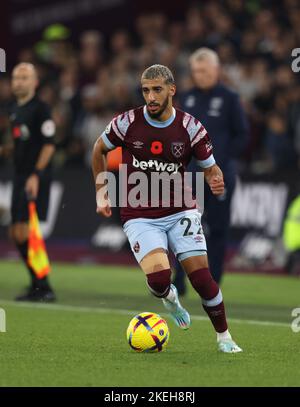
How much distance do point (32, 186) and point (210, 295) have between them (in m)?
4.54

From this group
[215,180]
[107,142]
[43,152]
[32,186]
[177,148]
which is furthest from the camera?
[43,152]

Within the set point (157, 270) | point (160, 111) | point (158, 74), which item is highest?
point (158, 74)

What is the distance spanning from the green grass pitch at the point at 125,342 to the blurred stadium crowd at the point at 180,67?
132 inches

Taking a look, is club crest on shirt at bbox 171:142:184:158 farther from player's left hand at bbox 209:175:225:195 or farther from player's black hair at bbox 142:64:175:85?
player's black hair at bbox 142:64:175:85

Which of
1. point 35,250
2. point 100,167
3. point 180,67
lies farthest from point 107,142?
point 180,67

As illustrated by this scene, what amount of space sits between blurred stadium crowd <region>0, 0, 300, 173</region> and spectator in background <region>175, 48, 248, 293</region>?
4424 mm

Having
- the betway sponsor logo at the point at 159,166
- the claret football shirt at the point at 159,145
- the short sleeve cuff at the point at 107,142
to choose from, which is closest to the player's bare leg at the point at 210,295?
the claret football shirt at the point at 159,145

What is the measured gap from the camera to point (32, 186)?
1312cm

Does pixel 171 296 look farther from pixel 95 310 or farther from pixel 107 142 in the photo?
pixel 95 310

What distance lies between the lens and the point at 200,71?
13062 millimetres

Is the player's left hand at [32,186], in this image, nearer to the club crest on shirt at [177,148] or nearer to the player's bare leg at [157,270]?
the player's bare leg at [157,270]

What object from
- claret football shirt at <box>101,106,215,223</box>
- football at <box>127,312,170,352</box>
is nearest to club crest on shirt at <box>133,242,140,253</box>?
claret football shirt at <box>101,106,215,223</box>
